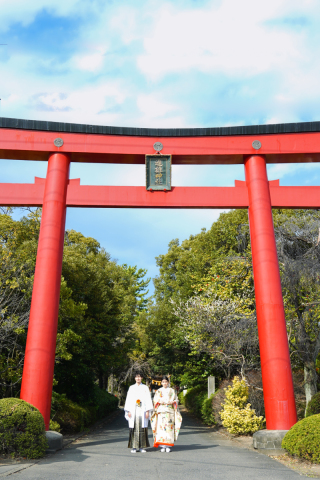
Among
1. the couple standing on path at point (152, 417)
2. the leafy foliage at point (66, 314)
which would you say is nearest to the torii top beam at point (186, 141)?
the leafy foliage at point (66, 314)

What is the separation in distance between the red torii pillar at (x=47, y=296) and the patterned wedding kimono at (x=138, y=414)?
5.61ft

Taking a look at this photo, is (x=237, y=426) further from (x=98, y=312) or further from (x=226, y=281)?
(x=98, y=312)

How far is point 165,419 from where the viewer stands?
7.62 metres

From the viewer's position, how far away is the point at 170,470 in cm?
564

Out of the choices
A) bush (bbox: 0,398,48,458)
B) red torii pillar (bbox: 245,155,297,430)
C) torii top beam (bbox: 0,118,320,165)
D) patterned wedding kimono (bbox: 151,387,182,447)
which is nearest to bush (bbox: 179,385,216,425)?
red torii pillar (bbox: 245,155,297,430)

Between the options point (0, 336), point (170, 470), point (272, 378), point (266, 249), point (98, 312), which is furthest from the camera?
point (98, 312)

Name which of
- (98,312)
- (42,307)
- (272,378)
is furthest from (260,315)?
(98,312)

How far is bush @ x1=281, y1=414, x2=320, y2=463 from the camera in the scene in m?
6.04

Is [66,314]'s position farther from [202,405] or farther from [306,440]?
[202,405]

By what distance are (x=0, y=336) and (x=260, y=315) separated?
6.62 meters

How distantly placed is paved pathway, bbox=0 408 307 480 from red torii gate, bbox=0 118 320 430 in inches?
92.7

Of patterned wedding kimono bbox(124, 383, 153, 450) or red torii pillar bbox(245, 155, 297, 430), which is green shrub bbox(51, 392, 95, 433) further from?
red torii pillar bbox(245, 155, 297, 430)

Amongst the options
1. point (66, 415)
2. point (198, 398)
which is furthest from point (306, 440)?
point (198, 398)

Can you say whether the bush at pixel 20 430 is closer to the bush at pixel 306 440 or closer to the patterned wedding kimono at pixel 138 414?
the patterned wedding kimono at pixel 138 414
